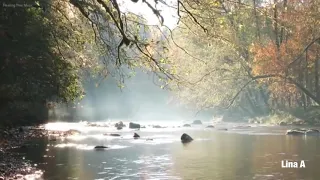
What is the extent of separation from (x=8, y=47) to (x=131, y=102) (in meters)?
105

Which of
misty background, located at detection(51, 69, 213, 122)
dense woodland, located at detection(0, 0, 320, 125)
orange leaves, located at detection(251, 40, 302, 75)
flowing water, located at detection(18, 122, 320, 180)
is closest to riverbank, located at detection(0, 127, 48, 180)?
flowing water, located at detection(18, 122, 320, 180)

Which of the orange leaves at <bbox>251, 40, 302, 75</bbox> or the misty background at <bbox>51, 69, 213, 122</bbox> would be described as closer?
the orange leaves at <bbox>251, 40, 302, 75</bbox>

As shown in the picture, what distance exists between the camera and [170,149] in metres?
24.6

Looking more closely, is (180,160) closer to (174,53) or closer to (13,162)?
(174,53)

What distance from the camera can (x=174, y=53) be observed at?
17016 millimetres

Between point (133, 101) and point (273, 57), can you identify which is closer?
point (273, 57)

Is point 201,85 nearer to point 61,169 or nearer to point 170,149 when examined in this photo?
point 170,149

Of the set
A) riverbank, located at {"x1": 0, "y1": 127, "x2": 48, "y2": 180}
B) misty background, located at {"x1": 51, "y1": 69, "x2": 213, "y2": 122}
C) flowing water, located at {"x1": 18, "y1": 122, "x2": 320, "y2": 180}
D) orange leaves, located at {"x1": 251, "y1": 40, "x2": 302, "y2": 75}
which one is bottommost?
Result: flowing water, located at {"x1": 18, "y1": 122, "x2": 320, "y2": 180}

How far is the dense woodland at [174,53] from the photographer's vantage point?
11391 millimetres

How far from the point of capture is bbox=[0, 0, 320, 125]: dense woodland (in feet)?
37.4

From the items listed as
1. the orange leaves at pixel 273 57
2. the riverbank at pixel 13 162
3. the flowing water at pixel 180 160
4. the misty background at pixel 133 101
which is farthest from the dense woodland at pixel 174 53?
the misty background at pixel 133 101

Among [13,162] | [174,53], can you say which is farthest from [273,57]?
[13,162]

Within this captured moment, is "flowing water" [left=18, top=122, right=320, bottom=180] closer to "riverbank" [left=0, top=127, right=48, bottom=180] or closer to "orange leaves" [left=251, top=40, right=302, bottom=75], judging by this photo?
"riverbank" [left=0, top=127, right=48, bottom=180]

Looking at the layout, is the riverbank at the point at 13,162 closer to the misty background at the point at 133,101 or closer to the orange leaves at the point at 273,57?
the orange leaves at the point at 273,57
